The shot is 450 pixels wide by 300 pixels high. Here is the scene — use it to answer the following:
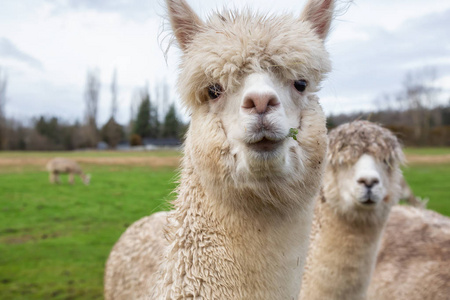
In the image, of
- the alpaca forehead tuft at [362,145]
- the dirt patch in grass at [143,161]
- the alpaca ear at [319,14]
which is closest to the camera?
the alpaca ear at [319,14]

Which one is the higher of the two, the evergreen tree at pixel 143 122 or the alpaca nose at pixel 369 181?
the evergreen tree at pixel 143 122

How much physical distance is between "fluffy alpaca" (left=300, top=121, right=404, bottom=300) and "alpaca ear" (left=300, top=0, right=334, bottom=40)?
1.75 m

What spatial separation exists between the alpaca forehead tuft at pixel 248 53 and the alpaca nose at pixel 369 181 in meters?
1.71

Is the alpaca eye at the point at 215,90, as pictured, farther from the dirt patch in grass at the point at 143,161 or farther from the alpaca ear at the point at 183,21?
the dirt patch in grass at the point at 143,161

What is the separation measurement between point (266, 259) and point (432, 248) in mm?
3433

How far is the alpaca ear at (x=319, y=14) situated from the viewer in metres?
2.41

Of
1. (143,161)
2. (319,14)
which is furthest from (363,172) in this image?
(143,161)

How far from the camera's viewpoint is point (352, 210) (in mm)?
3619

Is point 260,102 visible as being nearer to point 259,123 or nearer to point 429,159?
point 259,123

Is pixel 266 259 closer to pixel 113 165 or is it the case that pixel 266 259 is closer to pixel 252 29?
pixel 252 29

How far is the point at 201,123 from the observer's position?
6.88ft

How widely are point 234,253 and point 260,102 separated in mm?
914

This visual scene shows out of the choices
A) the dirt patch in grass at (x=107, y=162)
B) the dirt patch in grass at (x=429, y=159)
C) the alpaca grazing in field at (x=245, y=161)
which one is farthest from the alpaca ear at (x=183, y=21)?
the dirt patch in grass at (x=429, y=159)

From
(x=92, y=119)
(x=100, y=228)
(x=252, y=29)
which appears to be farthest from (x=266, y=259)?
(x=92, y=119)
